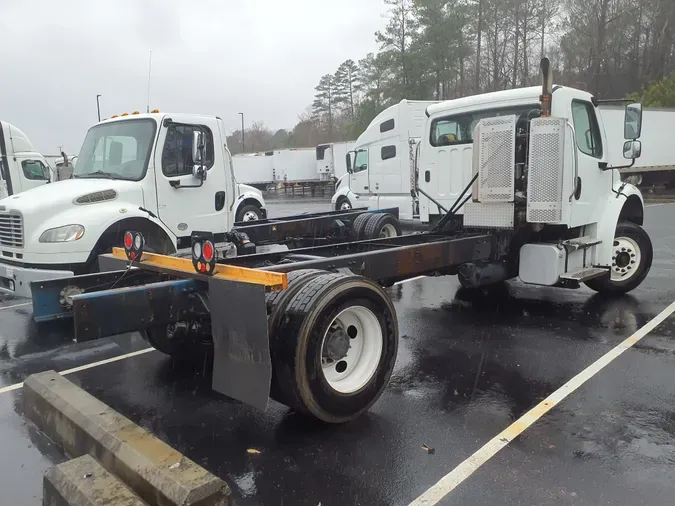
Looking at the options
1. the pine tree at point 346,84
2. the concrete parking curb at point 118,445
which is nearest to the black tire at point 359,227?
the concrete parking curb at point 118,445

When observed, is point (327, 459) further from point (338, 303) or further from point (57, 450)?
point (57, 450)

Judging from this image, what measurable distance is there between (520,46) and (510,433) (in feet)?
144

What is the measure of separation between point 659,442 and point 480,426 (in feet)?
3.87

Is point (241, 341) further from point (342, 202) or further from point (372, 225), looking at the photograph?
point (342, 202)

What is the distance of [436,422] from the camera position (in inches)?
168

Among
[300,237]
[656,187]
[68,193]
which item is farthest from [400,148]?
[656,187]

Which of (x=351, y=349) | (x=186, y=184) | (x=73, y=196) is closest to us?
(x=351, y=349)

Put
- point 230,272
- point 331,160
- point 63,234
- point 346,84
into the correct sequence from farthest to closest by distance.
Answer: point 346,84 < point 331,160 < point 63,234 < point 230,272

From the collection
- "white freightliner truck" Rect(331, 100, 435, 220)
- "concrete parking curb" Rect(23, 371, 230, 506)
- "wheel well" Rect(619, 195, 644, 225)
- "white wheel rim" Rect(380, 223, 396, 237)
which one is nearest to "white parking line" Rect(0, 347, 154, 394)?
"concrete parking curb" Rect(23, 371, 230, 506)

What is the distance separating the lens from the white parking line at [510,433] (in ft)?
11.0

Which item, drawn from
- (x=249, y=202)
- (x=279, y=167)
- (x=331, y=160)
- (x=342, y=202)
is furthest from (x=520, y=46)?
(x=249, y=202)

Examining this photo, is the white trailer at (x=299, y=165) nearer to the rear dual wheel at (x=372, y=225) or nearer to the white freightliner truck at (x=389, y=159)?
the white freightliner truck at (x=389, y=159)

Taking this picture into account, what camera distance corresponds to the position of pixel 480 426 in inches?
165

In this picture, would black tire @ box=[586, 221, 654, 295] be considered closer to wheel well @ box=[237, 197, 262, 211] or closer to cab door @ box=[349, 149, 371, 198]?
wheel well @ box=[237, 197, 262, 211]
